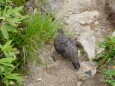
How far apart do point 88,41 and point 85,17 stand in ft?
2.44

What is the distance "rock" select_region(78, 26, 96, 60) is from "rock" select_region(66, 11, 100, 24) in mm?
231

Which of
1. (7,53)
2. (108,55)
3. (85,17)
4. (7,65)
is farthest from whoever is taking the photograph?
(85,17)

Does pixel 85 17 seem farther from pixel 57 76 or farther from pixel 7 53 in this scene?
pixel 7 53

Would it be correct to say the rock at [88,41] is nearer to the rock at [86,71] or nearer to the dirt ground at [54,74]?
the rock at [86,71]

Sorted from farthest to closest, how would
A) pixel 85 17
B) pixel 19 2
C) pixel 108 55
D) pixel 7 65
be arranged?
1. pixel 85 17
2. pixel 19 2
3. pixel 108 55
4. pixel 7 65

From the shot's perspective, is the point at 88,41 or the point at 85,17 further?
the point at 85,17

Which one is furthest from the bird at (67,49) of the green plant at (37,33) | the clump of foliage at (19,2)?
the clump of foliage at (19,2)

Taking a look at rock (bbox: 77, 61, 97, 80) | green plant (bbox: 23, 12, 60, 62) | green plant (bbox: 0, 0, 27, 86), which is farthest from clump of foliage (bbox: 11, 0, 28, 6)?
rock (bbox: 77, 61, 97, 80)

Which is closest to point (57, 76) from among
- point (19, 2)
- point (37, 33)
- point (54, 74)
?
point (54, 74)

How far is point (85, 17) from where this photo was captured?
4.86 metres

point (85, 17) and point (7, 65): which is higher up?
point (85, 17)

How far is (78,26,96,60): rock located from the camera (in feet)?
13.5

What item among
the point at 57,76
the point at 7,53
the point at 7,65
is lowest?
the point at 57,76

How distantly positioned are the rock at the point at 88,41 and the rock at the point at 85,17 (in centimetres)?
23
